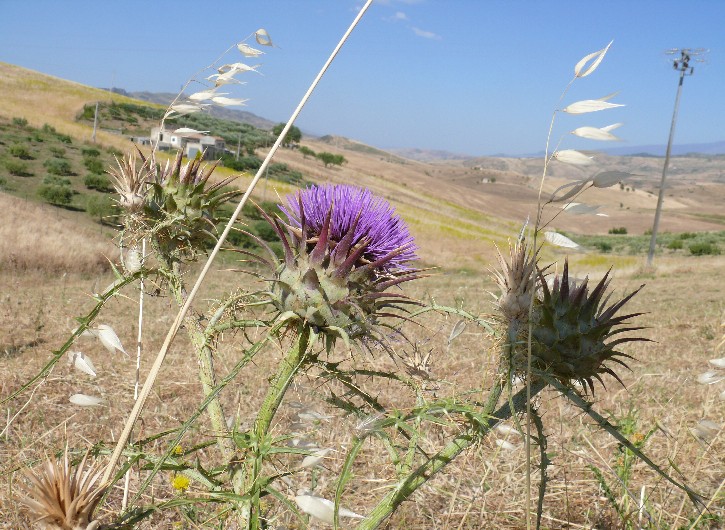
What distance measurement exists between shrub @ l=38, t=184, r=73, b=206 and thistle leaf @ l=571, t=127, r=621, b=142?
2678cm

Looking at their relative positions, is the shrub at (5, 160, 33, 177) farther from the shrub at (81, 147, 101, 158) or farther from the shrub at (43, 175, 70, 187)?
the shrub at (81, 147, 101, 158)

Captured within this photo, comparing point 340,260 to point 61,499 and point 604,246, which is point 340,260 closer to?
point 61,499

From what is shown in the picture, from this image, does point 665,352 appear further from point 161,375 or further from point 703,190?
point 703,190

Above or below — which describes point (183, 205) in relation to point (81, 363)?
above

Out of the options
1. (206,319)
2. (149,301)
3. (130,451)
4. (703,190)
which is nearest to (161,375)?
(206,319)

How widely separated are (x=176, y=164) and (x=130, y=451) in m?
1.64

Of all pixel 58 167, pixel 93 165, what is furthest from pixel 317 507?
pixel 93 165

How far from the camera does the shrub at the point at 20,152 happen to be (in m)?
30.1

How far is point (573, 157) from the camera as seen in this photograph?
1.22 m

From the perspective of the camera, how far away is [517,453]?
3.81m

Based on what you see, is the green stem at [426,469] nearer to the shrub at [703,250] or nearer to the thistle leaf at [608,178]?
the thistle leaf at [608,178]

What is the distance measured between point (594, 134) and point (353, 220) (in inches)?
51.3

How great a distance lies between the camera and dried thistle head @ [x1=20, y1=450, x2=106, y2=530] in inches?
35.3

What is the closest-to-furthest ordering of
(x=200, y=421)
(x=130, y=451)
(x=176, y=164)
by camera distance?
(x=130, y=451), (x=176, y=164), (x=200, y=421)
